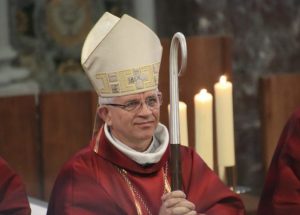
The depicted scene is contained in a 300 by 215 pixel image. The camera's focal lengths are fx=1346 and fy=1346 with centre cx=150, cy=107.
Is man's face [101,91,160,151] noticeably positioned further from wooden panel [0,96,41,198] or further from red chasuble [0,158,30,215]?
wooden panel [0,96,41,198]

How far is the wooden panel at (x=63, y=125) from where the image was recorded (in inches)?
224

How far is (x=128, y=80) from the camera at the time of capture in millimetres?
4430

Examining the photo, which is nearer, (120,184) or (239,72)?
(120,184)

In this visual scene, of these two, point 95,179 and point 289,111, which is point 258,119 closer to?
point 289,111

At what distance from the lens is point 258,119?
6.89m

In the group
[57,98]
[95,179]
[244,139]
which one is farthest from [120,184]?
[244,139]

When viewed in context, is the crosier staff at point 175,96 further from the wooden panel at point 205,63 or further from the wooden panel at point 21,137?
the wooden panel at point 205,63

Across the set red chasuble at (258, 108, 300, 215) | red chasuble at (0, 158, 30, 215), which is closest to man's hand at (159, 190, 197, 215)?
red chasuble at (0, 158, 30, 215)

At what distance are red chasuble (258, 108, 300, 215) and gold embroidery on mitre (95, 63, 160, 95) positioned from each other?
0.62m

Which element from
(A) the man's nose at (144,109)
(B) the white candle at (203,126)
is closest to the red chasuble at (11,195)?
(A) the man's nose at (144,109)

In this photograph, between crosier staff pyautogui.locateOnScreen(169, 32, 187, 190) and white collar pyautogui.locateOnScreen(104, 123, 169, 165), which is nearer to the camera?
crosier staff pyautogui.locateOnScreen(169, 32, 187, 190)

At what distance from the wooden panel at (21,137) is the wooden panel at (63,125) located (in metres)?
0.05

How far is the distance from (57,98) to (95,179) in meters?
1.39

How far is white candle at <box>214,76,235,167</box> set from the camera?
5.17 meters
